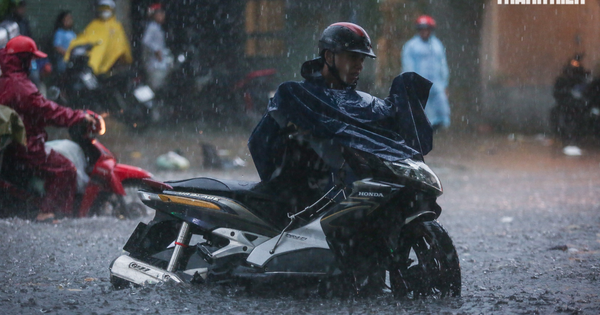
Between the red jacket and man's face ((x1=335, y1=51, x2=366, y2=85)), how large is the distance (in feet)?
11.2

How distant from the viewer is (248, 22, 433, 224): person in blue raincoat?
416 cm

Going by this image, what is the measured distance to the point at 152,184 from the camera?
183 inches

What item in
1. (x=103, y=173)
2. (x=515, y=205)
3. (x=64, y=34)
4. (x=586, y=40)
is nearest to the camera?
(x=103, y=173)

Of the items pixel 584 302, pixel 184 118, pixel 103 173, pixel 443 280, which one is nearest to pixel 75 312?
pixel 443 280

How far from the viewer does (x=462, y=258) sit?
232 inches

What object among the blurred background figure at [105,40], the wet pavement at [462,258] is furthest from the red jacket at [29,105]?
the blurred background figure at [105,40]

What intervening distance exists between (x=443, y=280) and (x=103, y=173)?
4090 mm

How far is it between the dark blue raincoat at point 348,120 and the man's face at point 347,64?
0.09 metres

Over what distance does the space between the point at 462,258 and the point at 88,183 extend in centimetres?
346

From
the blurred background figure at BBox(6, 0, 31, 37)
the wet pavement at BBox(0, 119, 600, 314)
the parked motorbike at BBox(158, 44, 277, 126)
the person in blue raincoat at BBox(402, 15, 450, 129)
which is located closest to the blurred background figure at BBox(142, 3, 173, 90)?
the parked motorbike at BBox(158, 44, 277, 126)

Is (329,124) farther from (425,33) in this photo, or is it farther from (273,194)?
(425,33)

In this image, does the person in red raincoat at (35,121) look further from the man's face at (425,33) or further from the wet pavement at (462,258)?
the man's face at (425,33)

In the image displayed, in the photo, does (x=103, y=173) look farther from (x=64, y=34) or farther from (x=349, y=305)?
(x=64, y=34)

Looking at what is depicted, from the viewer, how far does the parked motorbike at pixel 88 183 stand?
723cm
